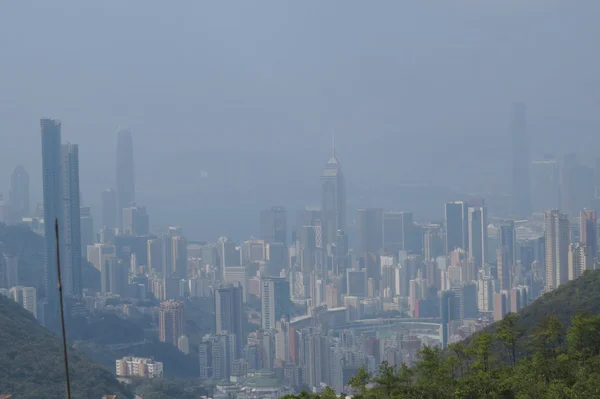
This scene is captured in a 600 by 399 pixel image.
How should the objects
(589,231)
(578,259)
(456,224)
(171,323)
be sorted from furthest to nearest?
(456,224) → (589,231) → (171,323) → (578,259)

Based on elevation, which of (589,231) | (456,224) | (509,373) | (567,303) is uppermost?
(509,373)

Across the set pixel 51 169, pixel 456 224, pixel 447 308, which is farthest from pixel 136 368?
pixel 456 224

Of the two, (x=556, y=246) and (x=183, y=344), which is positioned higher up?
(x=556, y=246)

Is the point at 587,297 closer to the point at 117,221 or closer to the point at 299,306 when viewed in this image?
the point at 299,306

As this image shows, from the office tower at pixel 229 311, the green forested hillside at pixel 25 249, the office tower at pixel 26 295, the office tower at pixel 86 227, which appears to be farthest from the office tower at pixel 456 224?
the office tower at pixel 26 295

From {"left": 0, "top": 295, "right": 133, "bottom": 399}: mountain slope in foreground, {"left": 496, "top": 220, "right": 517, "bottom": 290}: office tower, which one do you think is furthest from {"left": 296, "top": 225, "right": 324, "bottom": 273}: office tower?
{"left": 0, "top": 295, "right": 133, "bottom": 399}: mountain slope in foreground

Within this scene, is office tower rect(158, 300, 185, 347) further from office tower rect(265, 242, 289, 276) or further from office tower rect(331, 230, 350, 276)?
office tower rect(331, 230, 350, 276)

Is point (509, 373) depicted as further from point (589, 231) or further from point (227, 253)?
point (227, 253)
